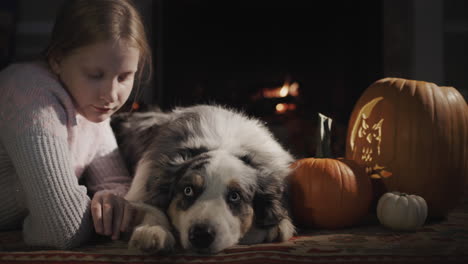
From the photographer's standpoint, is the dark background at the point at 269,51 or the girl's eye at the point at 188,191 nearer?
the girl's eye at the point at 188,191

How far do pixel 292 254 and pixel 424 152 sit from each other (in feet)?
3.51


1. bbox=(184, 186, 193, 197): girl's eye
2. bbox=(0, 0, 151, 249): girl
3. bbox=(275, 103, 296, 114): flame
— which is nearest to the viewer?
bbox=(0, 0, 151, 249): girl

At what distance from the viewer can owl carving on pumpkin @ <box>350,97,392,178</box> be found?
2320mm

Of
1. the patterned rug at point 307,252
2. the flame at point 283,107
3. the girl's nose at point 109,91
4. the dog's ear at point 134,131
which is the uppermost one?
the girl's nose at point 109,91

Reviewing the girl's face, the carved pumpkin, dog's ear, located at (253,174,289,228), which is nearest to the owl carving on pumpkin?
the carved pumpkin

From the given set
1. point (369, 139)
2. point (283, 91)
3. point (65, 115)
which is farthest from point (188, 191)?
point (283, 91)

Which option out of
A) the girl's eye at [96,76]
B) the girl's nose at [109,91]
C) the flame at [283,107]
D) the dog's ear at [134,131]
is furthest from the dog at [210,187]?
the flame at [283,107]

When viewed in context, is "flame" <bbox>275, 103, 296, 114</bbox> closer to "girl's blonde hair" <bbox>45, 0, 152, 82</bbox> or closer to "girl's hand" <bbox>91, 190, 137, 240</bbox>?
"girl's blonde hair" <bbox>45, 0, 152, 82</bbox>

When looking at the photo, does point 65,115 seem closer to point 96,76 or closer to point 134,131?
point 96,76

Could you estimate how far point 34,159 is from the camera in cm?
160

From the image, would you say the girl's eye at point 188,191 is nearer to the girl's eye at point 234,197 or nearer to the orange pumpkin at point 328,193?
the girl's eye at point 234,197

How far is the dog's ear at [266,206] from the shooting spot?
182 centimetres

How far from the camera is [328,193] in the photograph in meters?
2.02

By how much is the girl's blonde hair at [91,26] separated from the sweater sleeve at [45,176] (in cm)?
31
